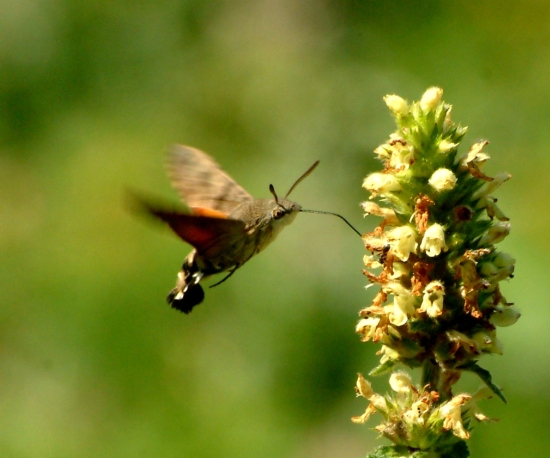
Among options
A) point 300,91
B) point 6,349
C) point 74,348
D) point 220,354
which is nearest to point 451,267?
point 220,354

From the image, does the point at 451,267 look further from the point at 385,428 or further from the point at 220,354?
the point at 220,354

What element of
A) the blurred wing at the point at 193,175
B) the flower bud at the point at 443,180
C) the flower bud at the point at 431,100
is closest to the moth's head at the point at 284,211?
the blurred wing at the point at 193,175

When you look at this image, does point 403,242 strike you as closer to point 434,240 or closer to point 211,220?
point 434,240

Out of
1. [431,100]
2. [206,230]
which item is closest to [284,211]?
[206,230]

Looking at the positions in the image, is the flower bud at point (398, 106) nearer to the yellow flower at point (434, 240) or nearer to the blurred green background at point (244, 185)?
the yellow flower at point (434, 240)

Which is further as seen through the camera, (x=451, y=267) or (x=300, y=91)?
(x=300, y=91)

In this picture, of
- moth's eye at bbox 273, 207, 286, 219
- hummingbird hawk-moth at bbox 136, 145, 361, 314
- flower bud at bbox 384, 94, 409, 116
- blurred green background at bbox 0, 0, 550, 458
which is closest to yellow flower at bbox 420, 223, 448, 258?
flower bud at bbox 384, 94, 409, 116

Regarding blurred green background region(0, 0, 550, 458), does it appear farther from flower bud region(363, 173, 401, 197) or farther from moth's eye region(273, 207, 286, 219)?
flower bud region(363, 173, 401, 197)
